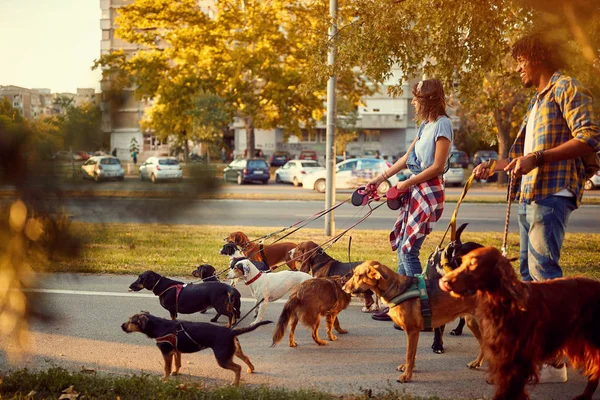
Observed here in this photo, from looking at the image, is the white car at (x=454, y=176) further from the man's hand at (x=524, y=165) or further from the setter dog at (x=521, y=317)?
the setter dog at (x=521, y=317)

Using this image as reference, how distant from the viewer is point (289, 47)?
1319 inches

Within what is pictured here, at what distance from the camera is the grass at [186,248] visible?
Result: 2473 mm

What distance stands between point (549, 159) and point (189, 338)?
9.48 feet

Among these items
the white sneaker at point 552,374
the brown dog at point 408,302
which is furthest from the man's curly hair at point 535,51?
the white sneaker at point 552,374

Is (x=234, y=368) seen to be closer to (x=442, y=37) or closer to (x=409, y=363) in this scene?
(x=409, y=363)

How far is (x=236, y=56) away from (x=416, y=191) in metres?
26.9

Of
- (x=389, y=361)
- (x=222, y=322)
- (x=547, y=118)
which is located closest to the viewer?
(x=547, y=118)

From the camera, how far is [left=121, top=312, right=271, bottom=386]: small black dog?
14.1 ft

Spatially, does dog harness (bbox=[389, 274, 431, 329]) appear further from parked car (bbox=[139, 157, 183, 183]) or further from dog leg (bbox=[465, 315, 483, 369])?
parked car (bbox=[139, 157, 183, 183])

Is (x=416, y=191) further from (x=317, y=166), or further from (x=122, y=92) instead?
(x=317, y=166)

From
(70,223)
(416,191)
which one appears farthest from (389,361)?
(70,223)

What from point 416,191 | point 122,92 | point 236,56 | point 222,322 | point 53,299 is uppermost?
point 236,56

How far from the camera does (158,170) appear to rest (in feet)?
7.85

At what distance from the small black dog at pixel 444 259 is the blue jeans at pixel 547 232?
415 mm
